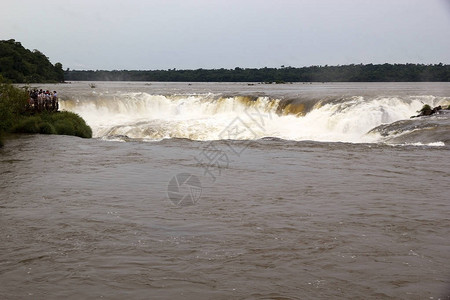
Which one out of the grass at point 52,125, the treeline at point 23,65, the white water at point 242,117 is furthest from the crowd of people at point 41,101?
the treeline at point 23,65

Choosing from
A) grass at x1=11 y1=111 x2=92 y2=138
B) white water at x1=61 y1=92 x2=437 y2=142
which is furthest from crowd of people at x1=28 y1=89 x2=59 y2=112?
white water at x1=61 y1=92 x2=437 y2=142

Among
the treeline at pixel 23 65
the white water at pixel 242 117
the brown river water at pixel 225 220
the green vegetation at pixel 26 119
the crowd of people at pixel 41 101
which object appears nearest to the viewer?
the brown river water at pixel 225 220

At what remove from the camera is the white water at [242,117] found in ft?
87.9

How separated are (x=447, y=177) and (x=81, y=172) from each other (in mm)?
9332

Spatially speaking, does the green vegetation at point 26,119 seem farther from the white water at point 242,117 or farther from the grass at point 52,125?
the white water at point 242,117

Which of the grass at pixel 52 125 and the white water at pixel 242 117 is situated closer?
the grass at pixel 52 125

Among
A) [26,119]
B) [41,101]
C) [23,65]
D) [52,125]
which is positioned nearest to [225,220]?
[52,125]

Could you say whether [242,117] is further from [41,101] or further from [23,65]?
[23,65]

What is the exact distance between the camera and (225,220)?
29.2 feet

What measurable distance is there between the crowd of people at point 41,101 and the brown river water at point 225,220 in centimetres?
530

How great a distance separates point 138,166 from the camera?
15.0 metres

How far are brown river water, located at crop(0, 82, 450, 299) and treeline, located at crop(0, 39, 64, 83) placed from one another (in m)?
78.8

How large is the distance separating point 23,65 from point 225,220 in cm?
9710

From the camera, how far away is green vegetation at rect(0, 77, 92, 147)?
1984cm
